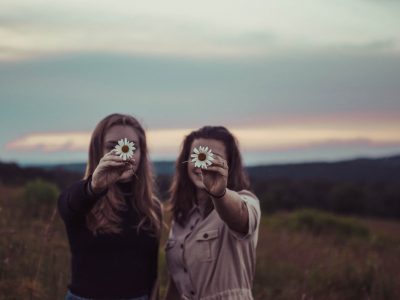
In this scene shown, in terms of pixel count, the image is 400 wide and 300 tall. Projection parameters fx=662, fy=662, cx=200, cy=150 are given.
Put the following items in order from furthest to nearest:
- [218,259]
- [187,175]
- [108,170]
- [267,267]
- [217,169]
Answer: [267,267], [187,175], [218,259], [108,170], [217,169]

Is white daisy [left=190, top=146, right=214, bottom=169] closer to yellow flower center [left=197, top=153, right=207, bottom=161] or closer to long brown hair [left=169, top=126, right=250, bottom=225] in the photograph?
yellow flower center [left=197, top=153, right=207, bottom=161]

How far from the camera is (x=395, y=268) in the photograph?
7.95 metres

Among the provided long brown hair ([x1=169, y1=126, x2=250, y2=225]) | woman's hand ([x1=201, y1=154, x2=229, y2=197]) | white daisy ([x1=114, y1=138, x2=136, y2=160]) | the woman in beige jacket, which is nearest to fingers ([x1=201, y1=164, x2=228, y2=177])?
woman's hand ([x1=201, y1=154, x2=229, y2=197])

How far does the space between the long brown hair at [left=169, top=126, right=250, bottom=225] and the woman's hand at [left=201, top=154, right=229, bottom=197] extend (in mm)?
593

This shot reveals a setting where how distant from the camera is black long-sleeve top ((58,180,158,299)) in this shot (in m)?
3.23

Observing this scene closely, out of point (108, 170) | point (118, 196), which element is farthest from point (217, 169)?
point (118, 196)

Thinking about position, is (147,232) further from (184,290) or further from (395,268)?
(395,268)

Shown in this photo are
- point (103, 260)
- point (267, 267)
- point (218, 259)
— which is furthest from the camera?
point (267, 267)

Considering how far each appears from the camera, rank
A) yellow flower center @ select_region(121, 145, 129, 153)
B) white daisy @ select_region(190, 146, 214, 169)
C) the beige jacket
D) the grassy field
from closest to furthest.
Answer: white daisy @ select_region(190, 146, 214, 169) → yellow flower center @ select_region(121, 145, 129, 153) → the beige jacket → the grassy field

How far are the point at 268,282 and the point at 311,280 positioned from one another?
0.70 m

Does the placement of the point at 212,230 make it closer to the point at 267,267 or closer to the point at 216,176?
the point at 216,176

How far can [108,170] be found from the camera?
9.44 ft

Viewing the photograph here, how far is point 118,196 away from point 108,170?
0.55 metres

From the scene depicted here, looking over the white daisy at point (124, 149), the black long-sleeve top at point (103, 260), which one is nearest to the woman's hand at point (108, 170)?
the white daisy at point (124, 149)
